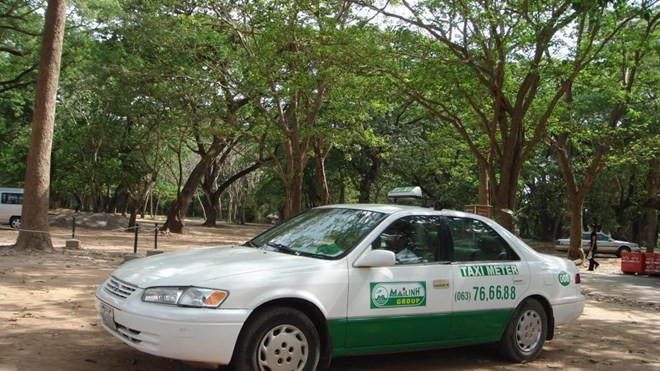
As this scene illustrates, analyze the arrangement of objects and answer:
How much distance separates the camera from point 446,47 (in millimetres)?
13602

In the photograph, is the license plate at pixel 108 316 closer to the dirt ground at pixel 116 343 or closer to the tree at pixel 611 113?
the dirt ground at pixel 116 343

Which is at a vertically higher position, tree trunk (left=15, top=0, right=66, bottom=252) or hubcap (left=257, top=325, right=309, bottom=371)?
tree trunk (left=15, top=0, right=66, bottom=252)

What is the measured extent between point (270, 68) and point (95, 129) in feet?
60.5

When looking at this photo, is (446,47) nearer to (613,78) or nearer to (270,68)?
(270,68)

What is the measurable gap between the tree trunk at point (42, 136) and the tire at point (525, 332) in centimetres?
1133

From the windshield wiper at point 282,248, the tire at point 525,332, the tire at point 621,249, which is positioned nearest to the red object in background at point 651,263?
the tire at point 621,249

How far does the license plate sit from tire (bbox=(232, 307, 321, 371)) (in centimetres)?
103

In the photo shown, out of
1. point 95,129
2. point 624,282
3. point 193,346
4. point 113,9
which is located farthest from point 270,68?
point 95,129

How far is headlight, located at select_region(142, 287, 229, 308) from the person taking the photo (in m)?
4.24

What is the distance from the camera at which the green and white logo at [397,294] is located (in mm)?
4945

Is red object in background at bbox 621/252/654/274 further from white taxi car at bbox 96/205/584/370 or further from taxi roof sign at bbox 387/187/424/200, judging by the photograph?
white taxi car at bbox 96/205/584/370

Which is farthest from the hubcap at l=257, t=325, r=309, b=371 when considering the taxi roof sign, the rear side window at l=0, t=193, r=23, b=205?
the rear side window at l=0, t=193, r=23, b=205

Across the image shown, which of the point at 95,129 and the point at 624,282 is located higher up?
the point at 95,129

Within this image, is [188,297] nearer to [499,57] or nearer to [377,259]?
[377,259]
